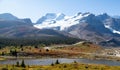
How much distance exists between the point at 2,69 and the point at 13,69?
3.95 meters

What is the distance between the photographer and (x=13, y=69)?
359ft

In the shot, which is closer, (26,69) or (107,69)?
(26,69)

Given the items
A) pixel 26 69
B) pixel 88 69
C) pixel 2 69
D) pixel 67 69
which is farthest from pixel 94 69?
pixel 2 69

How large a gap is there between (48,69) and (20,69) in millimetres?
12218

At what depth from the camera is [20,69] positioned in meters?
113

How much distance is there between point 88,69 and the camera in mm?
119125

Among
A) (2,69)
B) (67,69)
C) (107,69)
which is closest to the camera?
(2,69)

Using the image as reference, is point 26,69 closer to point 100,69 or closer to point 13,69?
point 13,69

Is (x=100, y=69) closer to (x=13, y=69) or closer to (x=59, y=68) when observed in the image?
(x=59, y=68)

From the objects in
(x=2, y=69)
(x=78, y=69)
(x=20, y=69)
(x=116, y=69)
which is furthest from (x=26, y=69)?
(x=116, y=69)

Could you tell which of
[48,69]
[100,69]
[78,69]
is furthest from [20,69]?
[100,69]

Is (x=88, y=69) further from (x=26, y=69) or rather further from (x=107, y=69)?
(x=26, y=69)

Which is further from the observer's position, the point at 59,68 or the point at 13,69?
the point at 59,68

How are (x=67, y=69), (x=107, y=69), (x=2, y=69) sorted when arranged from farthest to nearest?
(x=107, y=69) < (x=67, y=69) < (x=2, y=69)
